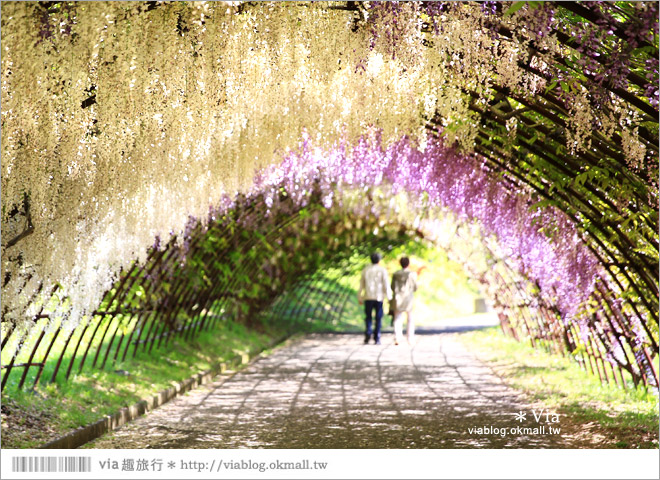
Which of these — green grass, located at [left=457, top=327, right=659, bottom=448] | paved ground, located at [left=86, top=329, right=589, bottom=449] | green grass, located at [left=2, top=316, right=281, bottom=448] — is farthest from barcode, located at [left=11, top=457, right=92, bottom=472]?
green grass, located at [left=457, top=327, right=659, bottom=448]

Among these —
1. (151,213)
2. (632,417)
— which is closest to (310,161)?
(151,213)

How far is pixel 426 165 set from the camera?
6.74 metres

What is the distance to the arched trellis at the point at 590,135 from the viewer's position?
3879 mm

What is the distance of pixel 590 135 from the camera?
4.59m

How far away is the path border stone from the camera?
5.67m

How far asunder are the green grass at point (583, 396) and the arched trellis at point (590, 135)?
0.40 meters

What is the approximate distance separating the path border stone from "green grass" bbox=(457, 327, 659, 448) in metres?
3.37

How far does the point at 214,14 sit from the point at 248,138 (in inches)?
35.8

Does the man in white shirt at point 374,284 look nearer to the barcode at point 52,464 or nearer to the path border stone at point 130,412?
the path border stone at point 130,412

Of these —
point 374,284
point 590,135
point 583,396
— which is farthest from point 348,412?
point 374,284

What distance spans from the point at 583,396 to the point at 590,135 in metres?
3.66

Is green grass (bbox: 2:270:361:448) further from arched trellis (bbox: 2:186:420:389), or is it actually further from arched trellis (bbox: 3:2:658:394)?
arched trellis (bbox: 3:2:658:394)

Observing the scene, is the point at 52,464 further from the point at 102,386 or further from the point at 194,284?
the point at 194,284

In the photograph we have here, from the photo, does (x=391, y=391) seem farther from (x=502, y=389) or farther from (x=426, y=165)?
(x=426, y=165)
